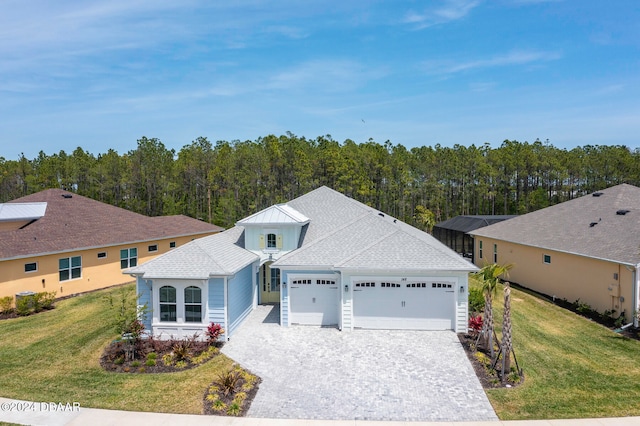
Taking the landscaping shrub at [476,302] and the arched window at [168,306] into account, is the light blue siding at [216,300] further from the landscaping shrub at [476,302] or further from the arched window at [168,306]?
the landscaping shrub at [476,302]

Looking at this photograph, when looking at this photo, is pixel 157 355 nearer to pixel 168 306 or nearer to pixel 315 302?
pixel 168 306

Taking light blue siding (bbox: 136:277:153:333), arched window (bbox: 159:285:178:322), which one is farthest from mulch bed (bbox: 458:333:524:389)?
light blue siding (bbox: 136:277:153:333)

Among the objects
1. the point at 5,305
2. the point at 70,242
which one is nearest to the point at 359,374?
the point at 5,305

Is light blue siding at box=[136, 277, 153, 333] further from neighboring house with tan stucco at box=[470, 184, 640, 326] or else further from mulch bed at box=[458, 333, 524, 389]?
neighboring house with tan stucco at box=[470, 184, 640, 326]

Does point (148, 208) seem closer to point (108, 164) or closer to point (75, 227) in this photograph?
point (108, 164)

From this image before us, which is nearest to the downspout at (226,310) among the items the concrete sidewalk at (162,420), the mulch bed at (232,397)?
the mulch bed at (232,397)

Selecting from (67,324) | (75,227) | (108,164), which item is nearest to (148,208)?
(108,164)
